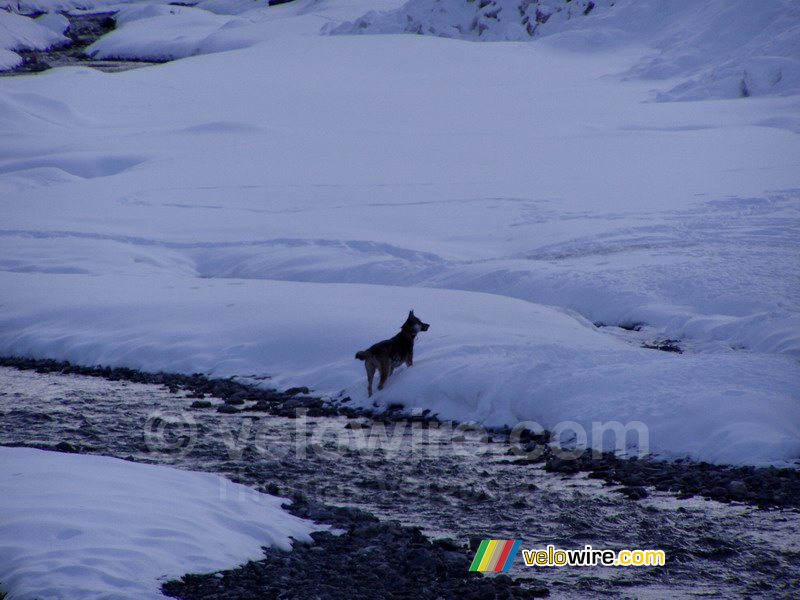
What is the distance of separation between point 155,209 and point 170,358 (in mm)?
10944

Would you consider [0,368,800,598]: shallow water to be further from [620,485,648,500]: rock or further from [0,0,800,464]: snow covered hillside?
[0,0,800,464]: snow covered hillside

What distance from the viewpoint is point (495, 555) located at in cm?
665

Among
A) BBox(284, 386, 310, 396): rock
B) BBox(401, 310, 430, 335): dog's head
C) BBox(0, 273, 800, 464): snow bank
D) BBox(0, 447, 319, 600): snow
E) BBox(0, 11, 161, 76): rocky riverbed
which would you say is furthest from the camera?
BBox(0, 11, 161, 76): rocky riverbed

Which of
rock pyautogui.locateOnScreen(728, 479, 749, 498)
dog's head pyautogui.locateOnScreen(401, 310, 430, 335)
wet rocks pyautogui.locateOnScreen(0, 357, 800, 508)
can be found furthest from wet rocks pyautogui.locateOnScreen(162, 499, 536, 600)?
dog's head pyautogui.locateOnScreen(401, 310, 430, 335)

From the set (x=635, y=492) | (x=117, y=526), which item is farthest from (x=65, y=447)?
(x=635, y=492)

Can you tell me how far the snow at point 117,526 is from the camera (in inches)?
215

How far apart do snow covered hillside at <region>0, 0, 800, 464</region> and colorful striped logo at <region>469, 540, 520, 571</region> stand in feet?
9.16

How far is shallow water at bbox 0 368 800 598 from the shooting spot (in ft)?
20.9

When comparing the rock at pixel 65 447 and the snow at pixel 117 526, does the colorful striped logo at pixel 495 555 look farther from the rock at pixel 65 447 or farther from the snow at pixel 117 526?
the rock at pixel 65 447

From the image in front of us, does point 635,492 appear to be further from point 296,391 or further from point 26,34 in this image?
point 26,34

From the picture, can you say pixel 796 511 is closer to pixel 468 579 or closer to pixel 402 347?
pixel 468 579

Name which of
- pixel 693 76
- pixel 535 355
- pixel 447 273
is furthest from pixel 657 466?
pixel 693 76

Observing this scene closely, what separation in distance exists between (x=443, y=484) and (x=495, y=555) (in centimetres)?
160

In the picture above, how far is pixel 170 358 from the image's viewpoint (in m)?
12.8
